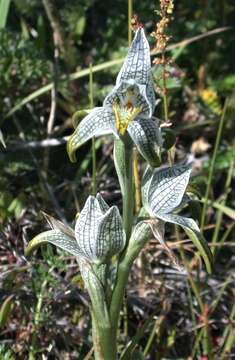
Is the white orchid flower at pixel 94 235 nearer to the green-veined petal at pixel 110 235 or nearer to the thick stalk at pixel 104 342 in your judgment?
the green-veined petal at pixel 110 235

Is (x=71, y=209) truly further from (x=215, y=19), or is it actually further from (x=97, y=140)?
(x=215, y=19)

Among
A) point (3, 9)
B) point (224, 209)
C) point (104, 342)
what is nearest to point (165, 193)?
point (104, 342)

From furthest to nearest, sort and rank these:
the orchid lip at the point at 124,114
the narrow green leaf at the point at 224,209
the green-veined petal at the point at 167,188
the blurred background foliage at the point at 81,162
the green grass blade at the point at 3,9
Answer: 1. the green grass blade at the point at 3,9
2. the narrow green leaf at the point at 224,209
3. the blurred background foliage at the point at 81,162
4. the green-veined petal at the point at 167,188
5. the orchid lip at the point at 124,114

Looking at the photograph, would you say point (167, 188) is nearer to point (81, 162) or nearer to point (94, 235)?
point (94, 235)

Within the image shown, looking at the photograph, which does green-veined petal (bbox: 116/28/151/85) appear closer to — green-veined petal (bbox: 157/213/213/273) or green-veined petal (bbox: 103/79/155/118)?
green-veined petal (bbox: 103/79/155/118)

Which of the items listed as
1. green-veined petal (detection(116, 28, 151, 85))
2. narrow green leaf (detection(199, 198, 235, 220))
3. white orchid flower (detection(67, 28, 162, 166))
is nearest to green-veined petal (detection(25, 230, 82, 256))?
white orchid flower (detection(67, 28, 162, 166))

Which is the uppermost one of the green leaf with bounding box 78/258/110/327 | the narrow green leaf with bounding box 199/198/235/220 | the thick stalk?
the green leaf with bounding box 78/258/110/327

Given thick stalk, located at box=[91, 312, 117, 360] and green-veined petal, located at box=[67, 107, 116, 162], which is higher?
green-veined petal, located at box=[67, 107, 116, 162]

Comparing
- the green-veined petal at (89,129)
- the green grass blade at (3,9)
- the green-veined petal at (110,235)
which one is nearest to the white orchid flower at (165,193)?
the green-veined petal at (110,235)
